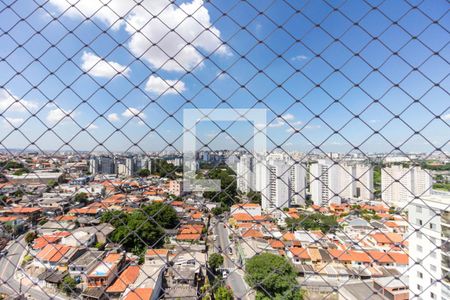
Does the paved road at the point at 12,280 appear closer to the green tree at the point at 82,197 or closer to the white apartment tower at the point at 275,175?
the green tree at the point at 82,197

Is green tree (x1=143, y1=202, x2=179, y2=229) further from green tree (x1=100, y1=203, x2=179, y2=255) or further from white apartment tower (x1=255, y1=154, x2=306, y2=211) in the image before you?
white apartment tower (x1=255, y1=154, x2=306, y2=211)

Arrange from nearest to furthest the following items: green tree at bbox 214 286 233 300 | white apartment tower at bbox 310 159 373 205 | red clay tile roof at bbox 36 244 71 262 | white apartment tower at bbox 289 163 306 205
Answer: white apartment tower at bbox 310 159 373 205, red clay tile roof at bbox 36 244 71 262, white apartment tower at bbox 289 163 306 205, green tree at bbox 214 286 233 300

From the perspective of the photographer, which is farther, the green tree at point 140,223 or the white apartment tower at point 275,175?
the white apartment tower at point 275,175

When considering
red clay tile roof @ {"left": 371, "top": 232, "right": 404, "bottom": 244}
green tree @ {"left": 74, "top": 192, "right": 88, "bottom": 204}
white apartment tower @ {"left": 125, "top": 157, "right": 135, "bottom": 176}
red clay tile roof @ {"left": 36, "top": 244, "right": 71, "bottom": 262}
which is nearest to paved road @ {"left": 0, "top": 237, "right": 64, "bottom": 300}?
red clay tile roof @ {"left": 36, "top": 244, "right": 71, "bottom": 262}

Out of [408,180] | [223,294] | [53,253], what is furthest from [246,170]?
[223,294]

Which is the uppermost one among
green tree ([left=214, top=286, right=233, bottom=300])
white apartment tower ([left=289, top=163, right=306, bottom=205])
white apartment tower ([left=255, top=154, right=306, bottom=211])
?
white apartment tower ([left=255, top=154, right=306, bottom=211])

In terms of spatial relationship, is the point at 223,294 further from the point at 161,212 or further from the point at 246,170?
the point at 246,170

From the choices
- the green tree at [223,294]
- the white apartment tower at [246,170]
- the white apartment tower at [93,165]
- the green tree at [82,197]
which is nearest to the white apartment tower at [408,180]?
the white apartment tower at [246,170]

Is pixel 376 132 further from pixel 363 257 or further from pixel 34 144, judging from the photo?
pixel 363 257

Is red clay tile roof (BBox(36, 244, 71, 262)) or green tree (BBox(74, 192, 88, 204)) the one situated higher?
green tree (BBox(74, 192, 88, 204))

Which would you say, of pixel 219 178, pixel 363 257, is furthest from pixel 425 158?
pixel 363 257

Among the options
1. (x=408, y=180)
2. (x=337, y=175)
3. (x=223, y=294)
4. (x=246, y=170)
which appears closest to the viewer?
(x=246, y=170)
